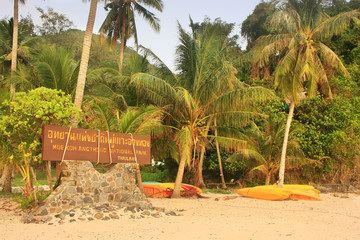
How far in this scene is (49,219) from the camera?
25.2ft

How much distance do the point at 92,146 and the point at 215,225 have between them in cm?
365

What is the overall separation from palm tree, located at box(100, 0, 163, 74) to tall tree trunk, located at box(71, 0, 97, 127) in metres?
8.26

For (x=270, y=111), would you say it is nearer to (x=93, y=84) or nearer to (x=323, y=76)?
(x=323, y=76)

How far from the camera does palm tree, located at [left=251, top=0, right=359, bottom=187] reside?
45.8ft

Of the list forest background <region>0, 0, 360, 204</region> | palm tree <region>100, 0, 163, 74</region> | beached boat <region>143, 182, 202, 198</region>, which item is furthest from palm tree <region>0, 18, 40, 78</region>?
beached boat <region>143, 182, 202, 198</region>

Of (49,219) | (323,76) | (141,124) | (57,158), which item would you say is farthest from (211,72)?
(49,219)

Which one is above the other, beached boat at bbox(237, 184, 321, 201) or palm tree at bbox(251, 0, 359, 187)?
palm tree at bbox(251, 0, 359, 187)

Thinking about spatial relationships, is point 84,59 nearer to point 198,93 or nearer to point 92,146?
point 92,146

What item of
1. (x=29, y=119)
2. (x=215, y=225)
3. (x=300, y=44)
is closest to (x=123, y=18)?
(x=300, y=44)

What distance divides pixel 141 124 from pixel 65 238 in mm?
4820

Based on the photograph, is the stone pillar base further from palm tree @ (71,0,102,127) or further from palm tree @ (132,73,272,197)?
palm tree @ (132,73,272,197)

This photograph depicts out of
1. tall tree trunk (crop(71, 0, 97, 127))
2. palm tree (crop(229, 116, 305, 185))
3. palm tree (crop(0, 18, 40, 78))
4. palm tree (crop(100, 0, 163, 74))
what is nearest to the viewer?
tall tree trunk (crop(71, 0, 97, 127))

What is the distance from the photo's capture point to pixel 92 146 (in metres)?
8.98

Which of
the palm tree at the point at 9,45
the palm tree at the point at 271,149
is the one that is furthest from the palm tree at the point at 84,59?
the palm tree at the point at 9,45
